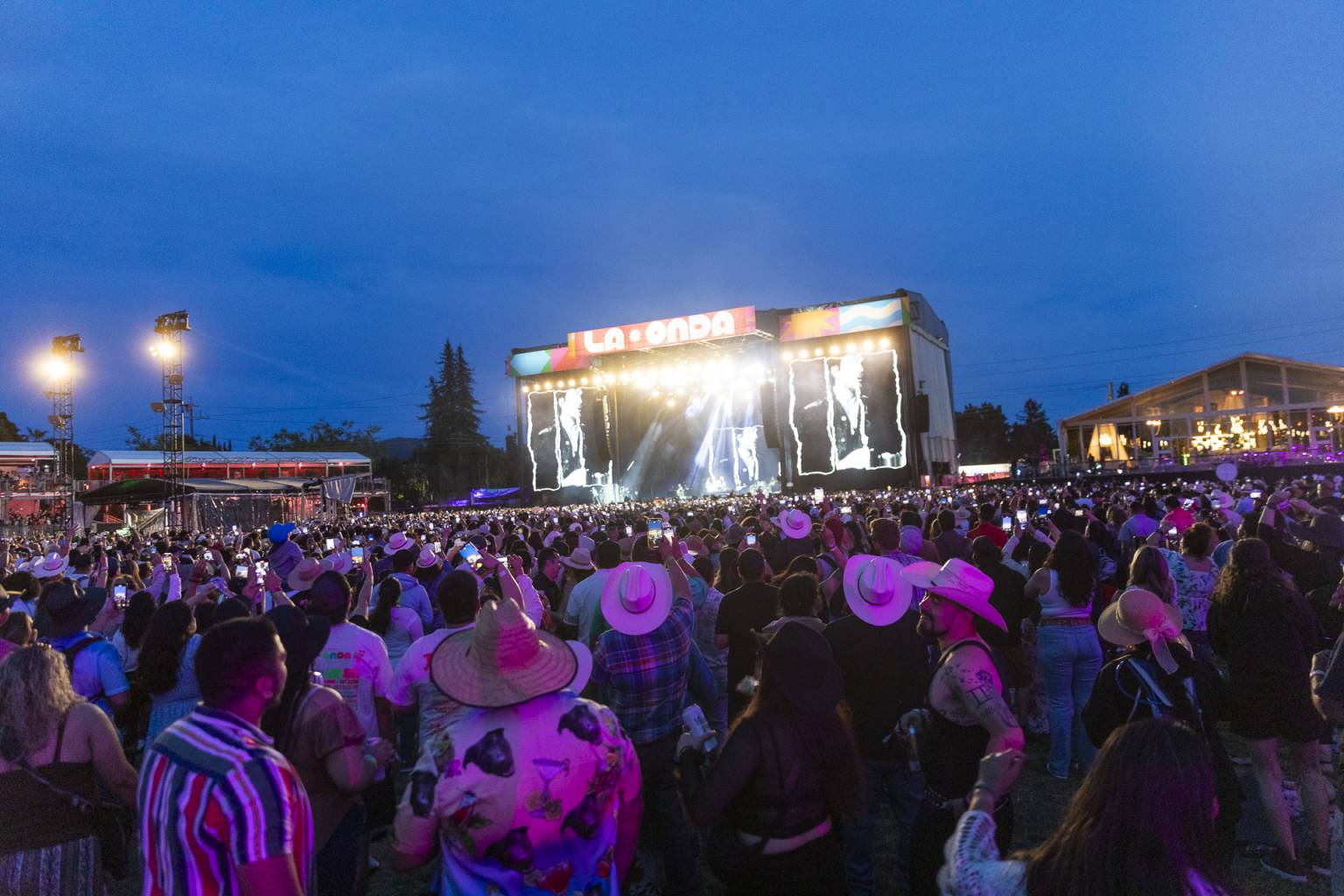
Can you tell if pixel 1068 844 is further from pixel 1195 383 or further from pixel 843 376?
pixel 1195 383

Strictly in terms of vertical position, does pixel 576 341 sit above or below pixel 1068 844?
above

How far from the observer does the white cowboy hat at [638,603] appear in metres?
3.66

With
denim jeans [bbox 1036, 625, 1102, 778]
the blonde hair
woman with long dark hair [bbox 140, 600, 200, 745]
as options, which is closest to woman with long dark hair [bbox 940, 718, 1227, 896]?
the blonde hair

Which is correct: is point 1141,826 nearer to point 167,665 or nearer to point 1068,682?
point 167,665

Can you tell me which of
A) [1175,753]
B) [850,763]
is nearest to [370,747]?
[850,763]

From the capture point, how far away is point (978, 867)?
180 cm

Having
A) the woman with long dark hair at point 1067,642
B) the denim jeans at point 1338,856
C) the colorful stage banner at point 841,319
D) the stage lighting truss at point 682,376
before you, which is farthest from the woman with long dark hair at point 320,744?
the colorful stage banner at point 841,319

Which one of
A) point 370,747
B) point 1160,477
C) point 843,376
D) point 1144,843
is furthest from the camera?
point 843,376

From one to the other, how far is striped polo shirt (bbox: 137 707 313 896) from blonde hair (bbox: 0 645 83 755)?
1.07m

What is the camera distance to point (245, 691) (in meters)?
2.05

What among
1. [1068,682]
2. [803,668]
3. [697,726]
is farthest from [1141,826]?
[1068,682]

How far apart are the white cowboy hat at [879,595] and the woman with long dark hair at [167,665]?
10.2 feet

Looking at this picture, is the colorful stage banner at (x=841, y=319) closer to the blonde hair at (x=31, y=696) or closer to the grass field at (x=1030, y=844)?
the grass field at (x=1030, y=844)

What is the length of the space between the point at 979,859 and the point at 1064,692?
4178mm
